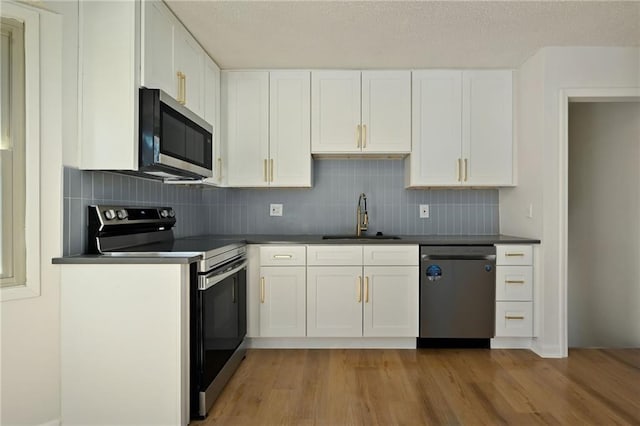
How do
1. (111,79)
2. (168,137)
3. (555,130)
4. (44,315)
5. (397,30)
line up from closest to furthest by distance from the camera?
(44,315), (111,79), (168,137), (397,30), (555,130)

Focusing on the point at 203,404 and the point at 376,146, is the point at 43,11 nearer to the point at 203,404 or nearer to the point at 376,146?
the point at 203,404

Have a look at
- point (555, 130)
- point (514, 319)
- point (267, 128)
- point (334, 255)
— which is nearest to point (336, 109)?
point (267, 128)

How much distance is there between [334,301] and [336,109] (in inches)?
60.3

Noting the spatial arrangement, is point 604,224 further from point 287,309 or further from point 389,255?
point 287,309

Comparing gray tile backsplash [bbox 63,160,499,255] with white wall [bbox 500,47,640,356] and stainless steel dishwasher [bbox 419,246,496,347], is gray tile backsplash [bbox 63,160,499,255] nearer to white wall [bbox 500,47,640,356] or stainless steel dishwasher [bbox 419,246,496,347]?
stainless steel dishwasher [bbox 419,246,496,347]

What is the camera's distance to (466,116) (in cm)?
341

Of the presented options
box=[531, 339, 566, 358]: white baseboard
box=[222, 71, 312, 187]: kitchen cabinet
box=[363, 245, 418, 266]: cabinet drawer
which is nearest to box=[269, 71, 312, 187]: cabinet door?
box=[222, 71, 312, 187]: kitchen cabinet

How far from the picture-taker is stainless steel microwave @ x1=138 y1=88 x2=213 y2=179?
208 cm

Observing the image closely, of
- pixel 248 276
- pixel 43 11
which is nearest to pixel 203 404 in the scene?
pixel 248 276

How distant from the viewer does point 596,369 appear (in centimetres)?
279

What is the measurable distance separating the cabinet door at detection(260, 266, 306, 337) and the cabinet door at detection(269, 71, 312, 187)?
78cm

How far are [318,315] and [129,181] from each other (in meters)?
1.63

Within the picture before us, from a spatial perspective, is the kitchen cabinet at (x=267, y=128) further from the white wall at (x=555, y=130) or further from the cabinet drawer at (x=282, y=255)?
the white wall at (x=555, y=130)

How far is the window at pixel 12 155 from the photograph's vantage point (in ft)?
6.26
